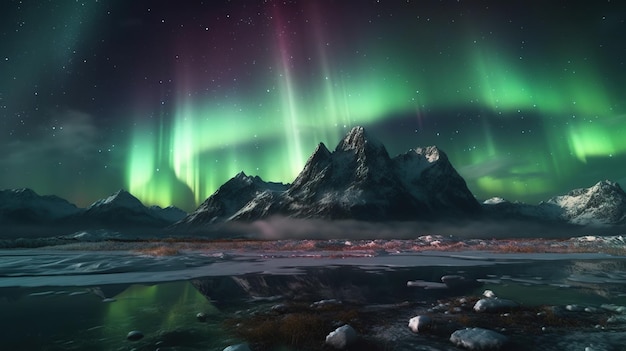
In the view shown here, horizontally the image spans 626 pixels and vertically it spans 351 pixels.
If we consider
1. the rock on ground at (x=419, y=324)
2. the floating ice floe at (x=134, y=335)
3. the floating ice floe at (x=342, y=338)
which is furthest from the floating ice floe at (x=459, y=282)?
the floating ice floe at (x=134, y=335)

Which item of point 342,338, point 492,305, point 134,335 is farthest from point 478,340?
point 134,335

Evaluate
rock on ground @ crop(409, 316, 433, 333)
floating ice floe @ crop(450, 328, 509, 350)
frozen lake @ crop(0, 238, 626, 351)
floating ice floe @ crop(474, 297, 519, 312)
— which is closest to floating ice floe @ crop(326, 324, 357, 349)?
frozen lake @ crop(0, 238, 626, 351)

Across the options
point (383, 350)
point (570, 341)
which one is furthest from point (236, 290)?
point (570, 341)

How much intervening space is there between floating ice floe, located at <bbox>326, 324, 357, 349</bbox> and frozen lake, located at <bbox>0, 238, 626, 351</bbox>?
0.30 meters

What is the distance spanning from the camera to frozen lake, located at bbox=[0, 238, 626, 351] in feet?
27.0

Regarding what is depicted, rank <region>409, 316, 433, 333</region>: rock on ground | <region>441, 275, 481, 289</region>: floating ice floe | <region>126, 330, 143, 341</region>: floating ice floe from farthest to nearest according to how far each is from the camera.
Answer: <region>441, 275, 481, 289</region>: floating ice floe
<region>409, 316, 433, 333</region>: rock on ground
<region>126, 330, 143, 341</region>: floating ice floe

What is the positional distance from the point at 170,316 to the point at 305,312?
446 cm

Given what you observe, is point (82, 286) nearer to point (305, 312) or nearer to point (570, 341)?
point (305, 312)

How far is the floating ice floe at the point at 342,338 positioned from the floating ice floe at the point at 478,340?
8.46 feet

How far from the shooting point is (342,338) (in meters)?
7.91

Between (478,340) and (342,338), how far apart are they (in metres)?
3.26

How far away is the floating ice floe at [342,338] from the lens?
25.7 feet

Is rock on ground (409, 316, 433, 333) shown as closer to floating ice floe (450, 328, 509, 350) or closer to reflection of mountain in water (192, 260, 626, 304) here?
floating ice floe (450, 328, 509, 350)

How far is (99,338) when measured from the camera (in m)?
8.36
